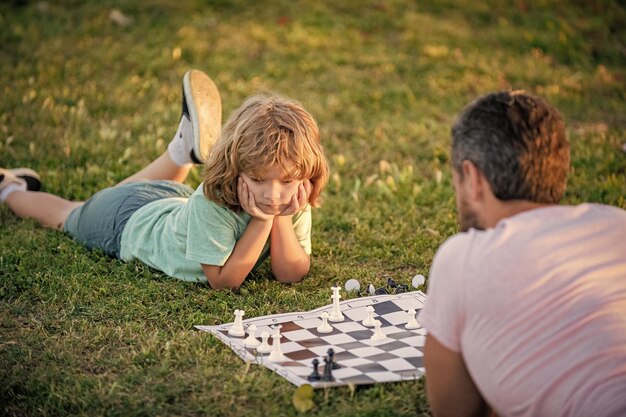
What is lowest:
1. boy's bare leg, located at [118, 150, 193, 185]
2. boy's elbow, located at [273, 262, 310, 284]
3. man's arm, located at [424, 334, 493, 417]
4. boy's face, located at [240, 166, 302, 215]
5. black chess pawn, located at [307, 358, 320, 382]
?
boy's elbow, located at [273, 262, 310, 284]

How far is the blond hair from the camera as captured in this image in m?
4.48

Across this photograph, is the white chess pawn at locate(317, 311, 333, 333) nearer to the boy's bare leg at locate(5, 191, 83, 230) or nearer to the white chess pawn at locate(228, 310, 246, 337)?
the white chess pawn at locate(228, 310, 246, 337)

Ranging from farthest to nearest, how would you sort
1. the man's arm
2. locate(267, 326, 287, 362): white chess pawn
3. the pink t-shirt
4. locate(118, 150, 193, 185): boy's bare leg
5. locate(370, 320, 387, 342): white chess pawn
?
locate(118, 150, 193, 185): boy's bare leg → locate(370, 320, 387, 342): white chess pawn → locate(267, 326, 287, 362): white chess pawn → the man's arm → the pink t-shirt

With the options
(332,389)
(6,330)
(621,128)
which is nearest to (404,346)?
(332,389)

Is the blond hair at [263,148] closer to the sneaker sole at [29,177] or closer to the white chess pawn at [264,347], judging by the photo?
the white chess pawn at [264,347]

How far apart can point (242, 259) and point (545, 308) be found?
2300mm

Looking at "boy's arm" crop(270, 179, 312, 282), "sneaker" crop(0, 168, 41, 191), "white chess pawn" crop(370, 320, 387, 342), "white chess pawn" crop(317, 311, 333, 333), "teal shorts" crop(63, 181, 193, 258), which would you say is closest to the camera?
"white chess pawn" crop(370, 320, 387, 342)

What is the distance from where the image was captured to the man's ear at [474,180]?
302 centimetres

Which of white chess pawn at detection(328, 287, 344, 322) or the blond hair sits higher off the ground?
the blond hair

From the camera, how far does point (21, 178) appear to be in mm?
6500

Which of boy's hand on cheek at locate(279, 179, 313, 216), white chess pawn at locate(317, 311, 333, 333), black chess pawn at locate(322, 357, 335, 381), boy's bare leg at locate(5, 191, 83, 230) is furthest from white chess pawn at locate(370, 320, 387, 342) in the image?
boy's bare leg at locate(5, 191, 83, 230)

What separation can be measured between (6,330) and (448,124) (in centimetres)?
559

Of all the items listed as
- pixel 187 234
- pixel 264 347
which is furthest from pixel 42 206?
pixel 264 347

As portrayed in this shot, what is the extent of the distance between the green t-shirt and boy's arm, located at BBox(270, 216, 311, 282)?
11 cm
